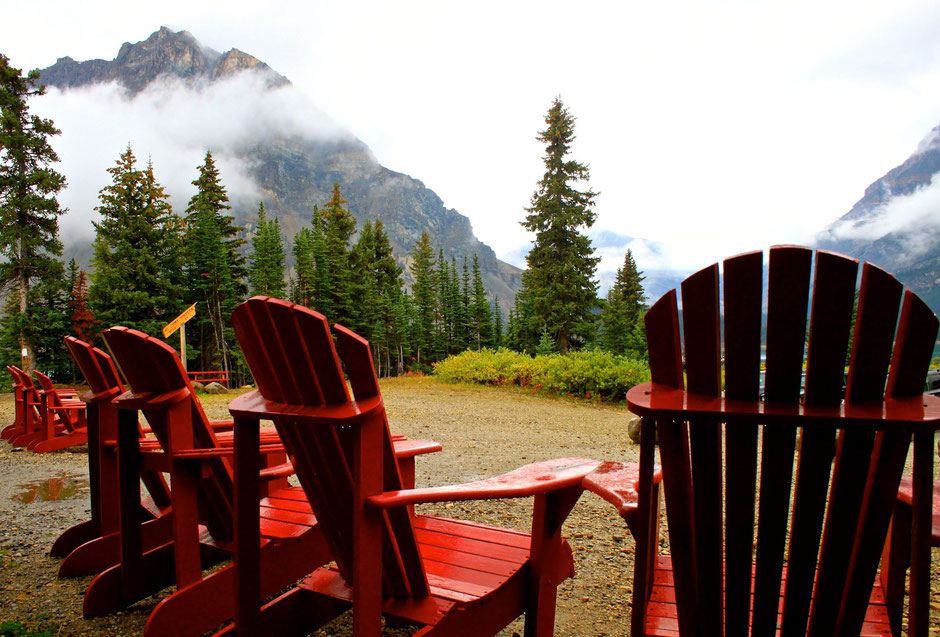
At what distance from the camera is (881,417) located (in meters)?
1.18

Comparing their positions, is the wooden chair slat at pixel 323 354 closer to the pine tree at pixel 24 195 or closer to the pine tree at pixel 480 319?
the pine tree at pixel 24 195

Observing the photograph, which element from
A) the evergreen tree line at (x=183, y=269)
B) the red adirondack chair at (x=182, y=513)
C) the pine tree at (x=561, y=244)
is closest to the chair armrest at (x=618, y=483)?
the red adirondack chair at (x=182, y=513)

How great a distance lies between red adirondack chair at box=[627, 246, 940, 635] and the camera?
1.23 m

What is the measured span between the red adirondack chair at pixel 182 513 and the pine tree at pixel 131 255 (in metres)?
26.7

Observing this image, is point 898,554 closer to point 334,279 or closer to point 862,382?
point 862,382

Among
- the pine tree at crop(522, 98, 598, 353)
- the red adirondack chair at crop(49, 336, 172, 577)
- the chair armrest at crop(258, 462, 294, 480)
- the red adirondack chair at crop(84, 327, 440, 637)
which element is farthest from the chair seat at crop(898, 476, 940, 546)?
the pine tree at crop(522, 98, 598, 353)

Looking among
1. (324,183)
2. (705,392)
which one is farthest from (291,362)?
(324,183)

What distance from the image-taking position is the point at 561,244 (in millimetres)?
26156

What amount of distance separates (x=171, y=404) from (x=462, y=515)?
98.5 inches

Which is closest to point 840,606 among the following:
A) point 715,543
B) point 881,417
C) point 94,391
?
point 715,543

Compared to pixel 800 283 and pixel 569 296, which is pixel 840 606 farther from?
pixel 569 296

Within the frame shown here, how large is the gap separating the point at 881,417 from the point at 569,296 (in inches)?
981

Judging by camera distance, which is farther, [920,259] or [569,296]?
[920,259]

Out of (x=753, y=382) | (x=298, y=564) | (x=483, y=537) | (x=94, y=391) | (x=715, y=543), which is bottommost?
(x=298, y=564)
